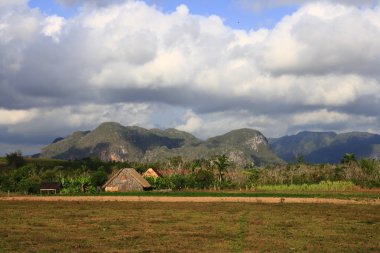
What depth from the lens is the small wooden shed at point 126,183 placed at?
310ft

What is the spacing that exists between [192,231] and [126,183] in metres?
63.2

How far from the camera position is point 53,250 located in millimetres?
25062

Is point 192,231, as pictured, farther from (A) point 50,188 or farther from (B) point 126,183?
(A) point 50,188

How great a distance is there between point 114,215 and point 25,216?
7.77 meters

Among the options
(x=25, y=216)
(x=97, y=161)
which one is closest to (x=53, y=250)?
(x=25, y=216)

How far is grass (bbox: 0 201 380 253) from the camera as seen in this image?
26266mm

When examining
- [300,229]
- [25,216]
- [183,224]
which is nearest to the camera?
[300,229]

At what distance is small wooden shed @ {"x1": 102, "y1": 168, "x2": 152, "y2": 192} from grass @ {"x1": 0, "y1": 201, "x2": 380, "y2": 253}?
46560 mm

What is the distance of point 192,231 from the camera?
33.1m

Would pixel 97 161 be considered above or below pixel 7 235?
above

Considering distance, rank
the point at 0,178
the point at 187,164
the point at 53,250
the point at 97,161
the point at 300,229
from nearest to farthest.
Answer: the point at 53,250 → the point at 300,229 → the point at 0,178 → the point at 187,164 → the point at 97,161

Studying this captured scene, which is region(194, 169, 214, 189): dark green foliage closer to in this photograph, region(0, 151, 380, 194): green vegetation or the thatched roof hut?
region(0, 151, 380, 194): green vegetation

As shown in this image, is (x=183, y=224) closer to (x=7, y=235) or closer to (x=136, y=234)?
(x=136, y=234)

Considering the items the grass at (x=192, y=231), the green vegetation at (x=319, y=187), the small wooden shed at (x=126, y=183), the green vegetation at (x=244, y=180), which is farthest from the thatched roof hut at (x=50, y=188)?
the grass at (x=192, y=231)
